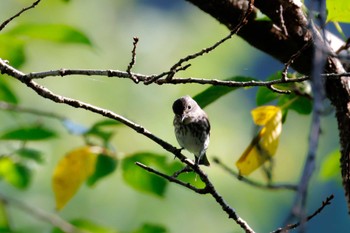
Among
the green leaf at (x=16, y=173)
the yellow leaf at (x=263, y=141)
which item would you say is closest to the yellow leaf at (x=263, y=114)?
the yellow leaf at (x=263, y=141)

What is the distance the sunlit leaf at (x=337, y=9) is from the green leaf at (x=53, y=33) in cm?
107

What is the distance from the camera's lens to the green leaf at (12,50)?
313 centimetres

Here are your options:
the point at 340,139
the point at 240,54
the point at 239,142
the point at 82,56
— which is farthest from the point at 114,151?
the point at 240,54

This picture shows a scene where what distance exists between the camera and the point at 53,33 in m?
3.09

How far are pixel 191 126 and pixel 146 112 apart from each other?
896 centimetres

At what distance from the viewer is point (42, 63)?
41.4 feet

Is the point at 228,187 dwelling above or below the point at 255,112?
above

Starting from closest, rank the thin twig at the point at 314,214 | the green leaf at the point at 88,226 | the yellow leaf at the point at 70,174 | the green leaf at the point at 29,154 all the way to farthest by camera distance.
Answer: the thin twig at the point at 314,214 → the yellow leaf at the point at 70,174 → the green leaf at the point at 88,226 → the green leaf at the point at 29,154

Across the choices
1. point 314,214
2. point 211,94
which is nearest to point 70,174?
point 211,94

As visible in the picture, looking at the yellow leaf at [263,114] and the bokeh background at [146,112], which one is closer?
the yellow leaf at [263,114]

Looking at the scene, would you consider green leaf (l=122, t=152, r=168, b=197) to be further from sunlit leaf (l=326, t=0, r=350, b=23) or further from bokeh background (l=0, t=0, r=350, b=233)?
bokeh background (l=0, t=0, r=350, b=233)

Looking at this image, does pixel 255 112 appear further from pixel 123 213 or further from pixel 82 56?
pixel 82 56

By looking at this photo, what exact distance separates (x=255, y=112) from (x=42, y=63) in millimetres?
10258

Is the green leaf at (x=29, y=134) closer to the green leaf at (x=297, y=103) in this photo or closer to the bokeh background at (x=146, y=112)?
the green leaf at (x=297, y=103)
